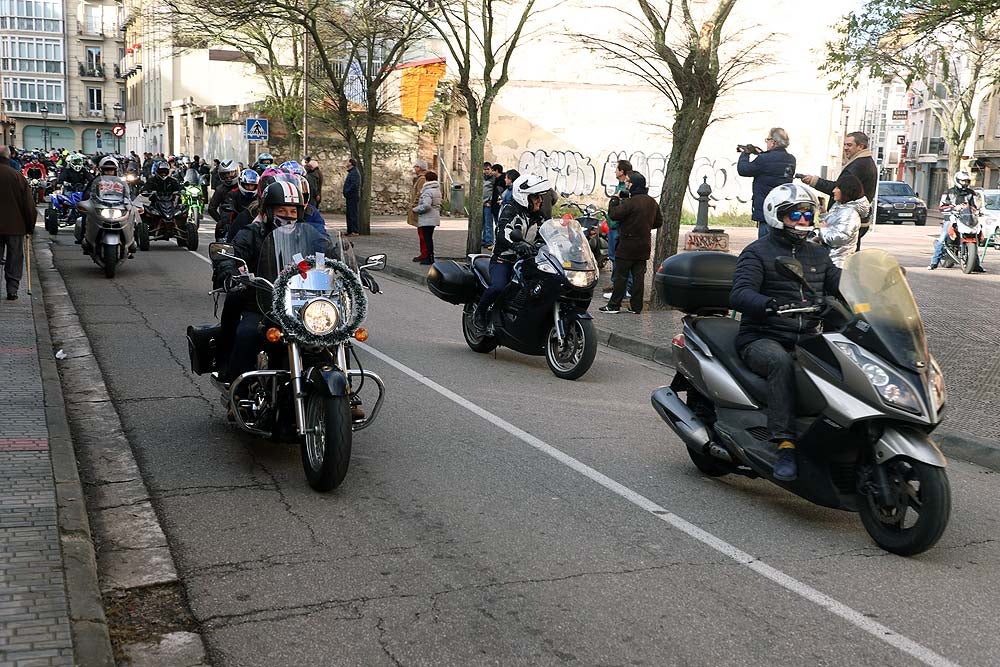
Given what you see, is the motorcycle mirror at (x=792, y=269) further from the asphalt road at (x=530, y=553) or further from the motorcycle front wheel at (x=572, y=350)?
the motorcycle front wheel at (x=572, y=350)

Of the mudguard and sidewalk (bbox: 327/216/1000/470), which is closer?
the mudguard

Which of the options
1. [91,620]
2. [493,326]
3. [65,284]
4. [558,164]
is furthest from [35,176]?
[91,620]

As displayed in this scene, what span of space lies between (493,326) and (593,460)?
11.8 ft

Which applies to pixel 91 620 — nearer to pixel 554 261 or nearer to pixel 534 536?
pixel 534 536

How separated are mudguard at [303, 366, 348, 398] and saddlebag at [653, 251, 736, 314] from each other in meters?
2.07

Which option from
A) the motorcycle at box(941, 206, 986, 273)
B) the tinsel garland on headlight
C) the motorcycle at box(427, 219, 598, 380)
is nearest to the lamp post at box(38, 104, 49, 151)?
the motorcycle at box(941, 206, 986, 273)


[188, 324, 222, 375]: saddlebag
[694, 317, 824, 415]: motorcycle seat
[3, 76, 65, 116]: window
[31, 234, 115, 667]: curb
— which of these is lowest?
[31, 234, 115, 667]: curb

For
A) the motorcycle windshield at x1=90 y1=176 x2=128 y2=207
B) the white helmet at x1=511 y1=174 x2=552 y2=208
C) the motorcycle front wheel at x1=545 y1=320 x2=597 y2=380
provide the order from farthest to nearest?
the motorcycle windshield at x1=90 y1=176 x2=128 y2=207
the white helmet at x1=511 y1=174 x2=552 y2=208
the motorcycle front wheel at x1=545 y1=320 x2=597 y2=380

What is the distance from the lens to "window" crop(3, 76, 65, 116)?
345 ft

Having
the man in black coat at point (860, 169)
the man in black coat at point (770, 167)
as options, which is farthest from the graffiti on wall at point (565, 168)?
the man in black coat at point (860, 169)

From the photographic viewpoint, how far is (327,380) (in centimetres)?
575

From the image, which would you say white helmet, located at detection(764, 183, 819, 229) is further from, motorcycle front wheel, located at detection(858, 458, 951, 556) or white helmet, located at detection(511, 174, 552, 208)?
white helmet, located at detection(511, 174, 552, 208)

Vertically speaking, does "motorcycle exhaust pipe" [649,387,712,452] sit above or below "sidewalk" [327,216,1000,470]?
above

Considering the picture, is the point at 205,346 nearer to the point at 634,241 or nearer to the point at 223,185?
the point at 634,241
